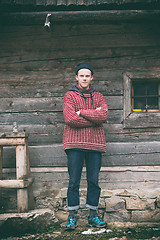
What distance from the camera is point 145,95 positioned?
468 centimetres

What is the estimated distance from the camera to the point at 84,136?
3.84m

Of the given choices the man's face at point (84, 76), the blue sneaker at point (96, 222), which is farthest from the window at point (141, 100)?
the blue sneaker at point (96, 222)

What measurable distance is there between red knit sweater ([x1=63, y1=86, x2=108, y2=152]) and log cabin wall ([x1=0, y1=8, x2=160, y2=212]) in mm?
676

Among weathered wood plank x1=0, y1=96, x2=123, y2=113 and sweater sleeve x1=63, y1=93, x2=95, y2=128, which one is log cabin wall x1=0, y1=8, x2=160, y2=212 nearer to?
weathered wood plank x1=0, y1=96, x2=123, y2=113

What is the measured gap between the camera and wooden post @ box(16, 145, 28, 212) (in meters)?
4.09

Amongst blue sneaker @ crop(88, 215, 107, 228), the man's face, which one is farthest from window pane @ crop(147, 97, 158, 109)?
blue sneaker @ crop(88, 215, 107, 228)

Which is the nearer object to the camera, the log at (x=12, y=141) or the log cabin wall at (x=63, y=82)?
the log at (x=12, y=141)

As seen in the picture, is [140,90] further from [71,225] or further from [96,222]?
[71,225]

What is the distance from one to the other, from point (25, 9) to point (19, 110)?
1.61 meters

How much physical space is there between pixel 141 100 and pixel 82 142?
4.90ft

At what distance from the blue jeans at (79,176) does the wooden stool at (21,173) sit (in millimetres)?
720

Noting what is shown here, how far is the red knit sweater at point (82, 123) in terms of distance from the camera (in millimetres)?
3801

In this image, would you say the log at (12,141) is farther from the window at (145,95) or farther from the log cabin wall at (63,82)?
the window at (145,95)

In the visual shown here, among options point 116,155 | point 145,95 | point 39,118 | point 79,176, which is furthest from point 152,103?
point 39,118
